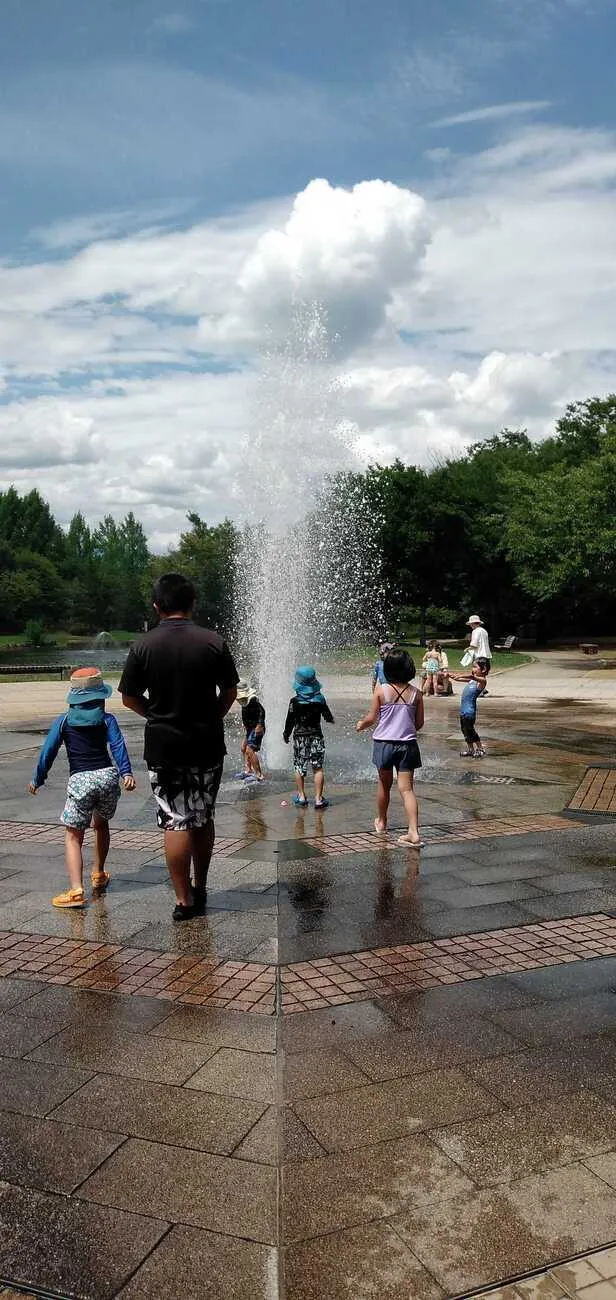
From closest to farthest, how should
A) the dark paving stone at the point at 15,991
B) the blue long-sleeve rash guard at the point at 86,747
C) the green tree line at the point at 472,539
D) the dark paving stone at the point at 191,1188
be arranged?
the dark paving stone at the point at 191,1188 < the dark paving stone at the point at 15,991 < the blue long-sleeve rash guard at the point at 86,747 < the green tree line at the point at 472,539

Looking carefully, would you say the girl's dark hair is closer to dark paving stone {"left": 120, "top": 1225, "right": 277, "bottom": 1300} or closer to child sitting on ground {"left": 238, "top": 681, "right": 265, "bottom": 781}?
child sitting on ground {"left": 238, "top": 681, "right": 265, "bottom": 781}

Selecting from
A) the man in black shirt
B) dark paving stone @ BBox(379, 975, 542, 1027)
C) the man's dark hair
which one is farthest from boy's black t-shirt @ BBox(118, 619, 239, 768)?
dark paving stone @ BBox(379, 975, 542, 1027)

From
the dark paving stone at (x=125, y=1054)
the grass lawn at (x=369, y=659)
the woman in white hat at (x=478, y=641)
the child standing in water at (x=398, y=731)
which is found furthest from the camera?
the grass lawn at (x=369, y=659)

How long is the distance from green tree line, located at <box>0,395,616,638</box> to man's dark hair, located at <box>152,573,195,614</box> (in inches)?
1005

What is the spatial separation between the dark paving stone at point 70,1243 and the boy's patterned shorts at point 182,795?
2474 mm

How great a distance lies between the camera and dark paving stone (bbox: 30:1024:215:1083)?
381cm

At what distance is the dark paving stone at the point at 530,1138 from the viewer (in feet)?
10.4

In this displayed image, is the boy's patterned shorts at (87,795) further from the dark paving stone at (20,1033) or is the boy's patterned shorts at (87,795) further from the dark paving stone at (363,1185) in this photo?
the dark paving stone at (363,1185)

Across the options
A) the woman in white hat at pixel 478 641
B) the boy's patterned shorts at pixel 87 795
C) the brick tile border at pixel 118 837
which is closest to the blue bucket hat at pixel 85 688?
the boy's patterned shorts at pixel 87 795

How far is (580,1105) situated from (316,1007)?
1.28m

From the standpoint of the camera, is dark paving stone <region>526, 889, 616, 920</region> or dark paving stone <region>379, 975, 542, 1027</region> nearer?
dark paving stone <region>379, 975, 542, 1027</region>

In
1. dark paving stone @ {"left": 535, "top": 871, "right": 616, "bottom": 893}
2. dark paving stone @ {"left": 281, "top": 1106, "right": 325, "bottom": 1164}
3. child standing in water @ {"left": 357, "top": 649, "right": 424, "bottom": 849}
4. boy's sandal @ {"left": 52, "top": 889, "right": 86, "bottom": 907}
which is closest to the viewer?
dark paving stone @ {"left": 281, "top": 1106, "right": 325, "bottom": 1164}

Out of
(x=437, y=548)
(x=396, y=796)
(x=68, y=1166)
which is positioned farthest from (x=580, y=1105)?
(x=437, y=548)

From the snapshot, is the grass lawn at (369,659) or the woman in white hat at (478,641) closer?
the woman in white hat at (478,641)
